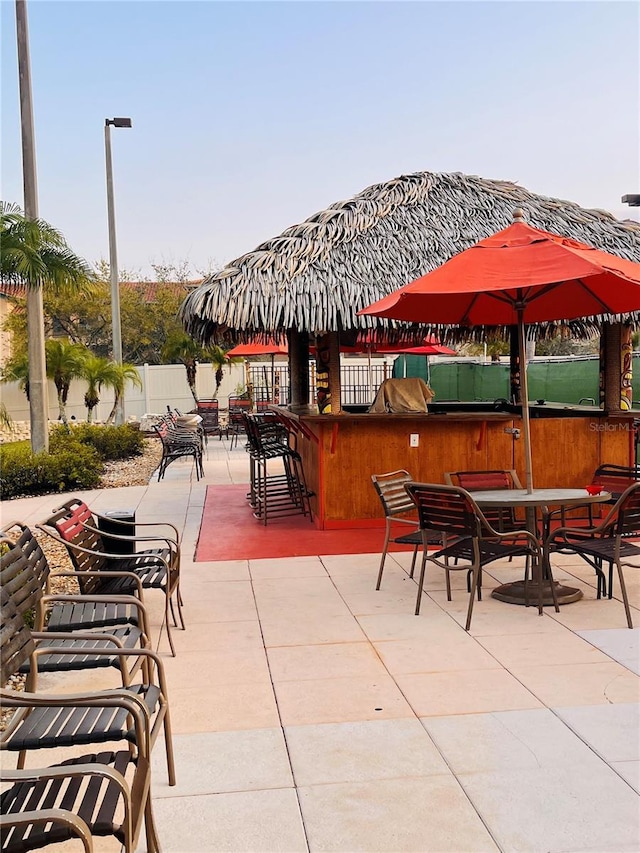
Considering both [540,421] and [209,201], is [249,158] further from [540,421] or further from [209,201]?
[540,421]

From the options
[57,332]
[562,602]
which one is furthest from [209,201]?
[562,602]

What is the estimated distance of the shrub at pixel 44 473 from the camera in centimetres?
1190

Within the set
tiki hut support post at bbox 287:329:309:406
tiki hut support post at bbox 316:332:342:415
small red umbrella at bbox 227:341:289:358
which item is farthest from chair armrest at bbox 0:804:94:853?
small red umbrella at bbox 227:341:289:358

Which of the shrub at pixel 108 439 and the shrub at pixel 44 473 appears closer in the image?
the shrub at pixel 44 473

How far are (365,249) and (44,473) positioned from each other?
6331mm

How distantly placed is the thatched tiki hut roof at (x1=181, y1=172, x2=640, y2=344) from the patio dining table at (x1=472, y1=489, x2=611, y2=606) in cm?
310

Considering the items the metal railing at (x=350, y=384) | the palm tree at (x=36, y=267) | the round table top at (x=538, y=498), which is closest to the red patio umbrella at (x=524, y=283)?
the round table top at (x=538, y=498)

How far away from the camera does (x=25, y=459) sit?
1229 cm

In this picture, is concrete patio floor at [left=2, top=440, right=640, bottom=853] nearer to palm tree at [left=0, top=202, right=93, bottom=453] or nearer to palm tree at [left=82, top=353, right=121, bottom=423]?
palm tree at [left=0, top=202, right=93, bottom=453]

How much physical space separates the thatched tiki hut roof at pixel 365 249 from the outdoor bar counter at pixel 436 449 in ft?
3.62

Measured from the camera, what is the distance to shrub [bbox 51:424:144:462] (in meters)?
16.0

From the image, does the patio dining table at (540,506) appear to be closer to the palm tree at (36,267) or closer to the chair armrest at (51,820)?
the chair armrest at (51,820)

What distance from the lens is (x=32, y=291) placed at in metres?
12.9

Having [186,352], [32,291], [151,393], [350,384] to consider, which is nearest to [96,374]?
[32,291]
